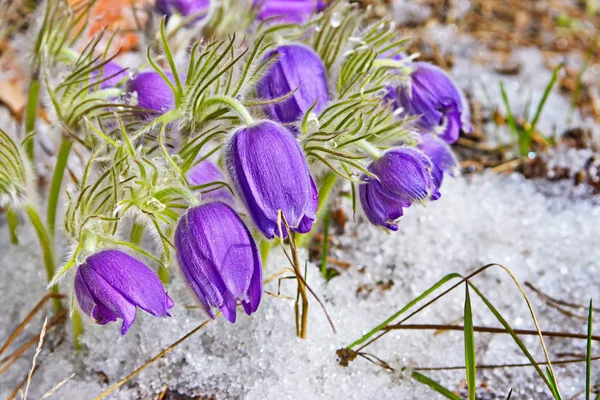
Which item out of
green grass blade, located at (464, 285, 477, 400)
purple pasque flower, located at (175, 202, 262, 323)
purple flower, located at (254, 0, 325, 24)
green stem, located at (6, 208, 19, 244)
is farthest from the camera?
purple flower, located at (254, 0, 325, 24)

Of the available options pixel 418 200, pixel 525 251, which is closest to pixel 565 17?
pixel 525 251

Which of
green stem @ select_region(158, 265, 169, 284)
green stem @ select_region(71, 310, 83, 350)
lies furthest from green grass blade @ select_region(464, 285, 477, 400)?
green stem @ select_region(71, 310, 83, 350)

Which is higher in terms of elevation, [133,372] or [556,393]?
[133,372]

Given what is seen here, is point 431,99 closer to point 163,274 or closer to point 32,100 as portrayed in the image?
point 163,274

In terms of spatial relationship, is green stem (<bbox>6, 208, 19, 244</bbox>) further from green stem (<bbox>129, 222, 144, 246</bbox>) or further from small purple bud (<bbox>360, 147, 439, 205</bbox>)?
small purple bud (<bbox>360, 147, 439, 205</bbox>)

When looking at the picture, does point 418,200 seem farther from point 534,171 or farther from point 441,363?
point 534,171

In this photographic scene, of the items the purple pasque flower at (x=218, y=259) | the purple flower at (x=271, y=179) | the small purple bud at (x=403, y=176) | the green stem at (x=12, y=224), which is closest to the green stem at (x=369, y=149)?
the small purple bud at (x=403, y=176)
